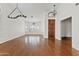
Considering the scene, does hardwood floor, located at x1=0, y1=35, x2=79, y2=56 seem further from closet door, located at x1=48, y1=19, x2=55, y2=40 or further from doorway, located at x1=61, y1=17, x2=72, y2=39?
closet door, located at x1=48, y1=19, x2=55, y2=40

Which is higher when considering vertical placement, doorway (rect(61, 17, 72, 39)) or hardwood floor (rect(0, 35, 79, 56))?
doorway (rect(61, 17, 72, 39))

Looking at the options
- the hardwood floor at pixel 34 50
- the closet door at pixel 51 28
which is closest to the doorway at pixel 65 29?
the closet door at pixel 51 28

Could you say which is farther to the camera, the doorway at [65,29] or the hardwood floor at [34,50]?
the doorway at [65,29]

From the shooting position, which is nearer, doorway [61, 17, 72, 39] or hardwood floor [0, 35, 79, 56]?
hardwood floor [0, 35, 79, 56]

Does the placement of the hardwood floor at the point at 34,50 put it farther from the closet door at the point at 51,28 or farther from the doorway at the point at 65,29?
the closet door at the point at 51,28

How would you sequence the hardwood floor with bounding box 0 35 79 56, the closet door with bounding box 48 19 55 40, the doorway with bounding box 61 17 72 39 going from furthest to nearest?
the closet door with bounding box 48 19 55 40, the doorway with bounding box 61 17 72 39, the hardwood floor with bounding box 0 35 79 56

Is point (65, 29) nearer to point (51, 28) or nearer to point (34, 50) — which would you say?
point (51, 28)

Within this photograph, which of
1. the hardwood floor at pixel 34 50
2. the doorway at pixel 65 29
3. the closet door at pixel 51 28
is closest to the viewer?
the hardwood floor at pixel 34 50

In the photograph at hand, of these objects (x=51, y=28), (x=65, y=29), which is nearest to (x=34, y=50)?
(x=65, y=29)

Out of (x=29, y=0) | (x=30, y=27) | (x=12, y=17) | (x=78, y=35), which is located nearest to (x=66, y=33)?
(x=30, y=27)

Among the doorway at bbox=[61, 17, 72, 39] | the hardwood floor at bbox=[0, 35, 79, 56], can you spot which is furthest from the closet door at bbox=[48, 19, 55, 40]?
the hardwood floor at bbox=[0, 35, 79, 56]

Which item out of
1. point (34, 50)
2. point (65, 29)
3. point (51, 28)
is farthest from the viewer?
point (51, 28)

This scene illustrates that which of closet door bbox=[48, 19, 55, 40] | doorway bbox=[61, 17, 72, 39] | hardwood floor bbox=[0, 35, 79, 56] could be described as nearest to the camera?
hardwood floor bbox=[0, 35, 79, 56]

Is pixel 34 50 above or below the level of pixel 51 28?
below
